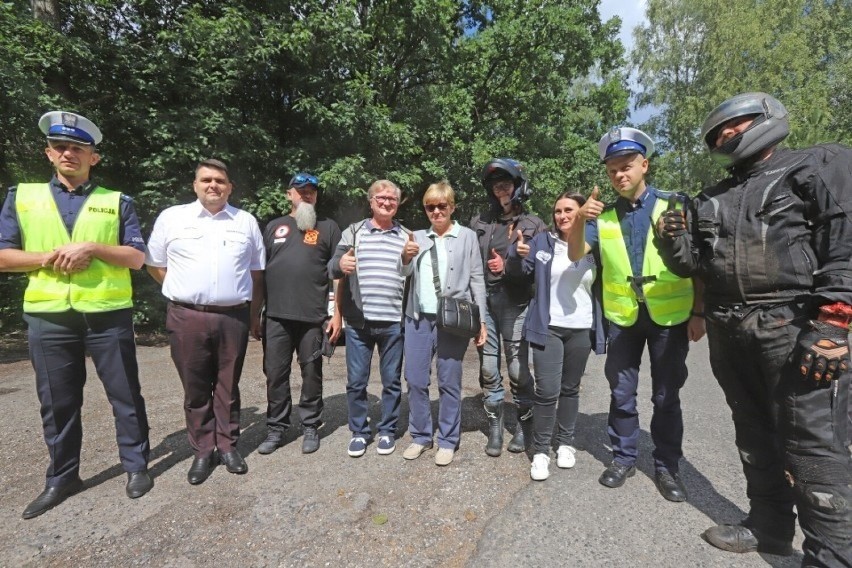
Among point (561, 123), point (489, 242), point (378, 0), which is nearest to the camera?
point (489, 242)

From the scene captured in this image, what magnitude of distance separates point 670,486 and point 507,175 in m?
2.53

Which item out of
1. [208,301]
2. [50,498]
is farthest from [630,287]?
[50,498]

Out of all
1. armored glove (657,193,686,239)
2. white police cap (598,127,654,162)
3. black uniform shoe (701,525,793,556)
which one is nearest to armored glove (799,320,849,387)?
armored glove (657,193,686,239)

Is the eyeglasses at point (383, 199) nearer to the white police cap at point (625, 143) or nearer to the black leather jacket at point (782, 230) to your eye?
the white police cap at point (625, 143)

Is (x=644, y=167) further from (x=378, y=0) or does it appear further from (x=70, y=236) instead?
(x=378, y=0)

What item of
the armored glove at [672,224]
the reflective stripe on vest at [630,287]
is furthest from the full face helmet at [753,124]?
the reflective stripe on vest at [630,287]

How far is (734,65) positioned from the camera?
1912 centimetres

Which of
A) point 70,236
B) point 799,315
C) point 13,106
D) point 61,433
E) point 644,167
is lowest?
point 61,433

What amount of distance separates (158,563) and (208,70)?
27.3ft

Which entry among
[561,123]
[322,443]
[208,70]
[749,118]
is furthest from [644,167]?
[561,123]

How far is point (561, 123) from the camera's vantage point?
50.4 ft

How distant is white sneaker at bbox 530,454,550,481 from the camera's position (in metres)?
3.22

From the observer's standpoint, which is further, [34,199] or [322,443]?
[322,443]

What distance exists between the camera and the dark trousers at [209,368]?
3.23 meters
